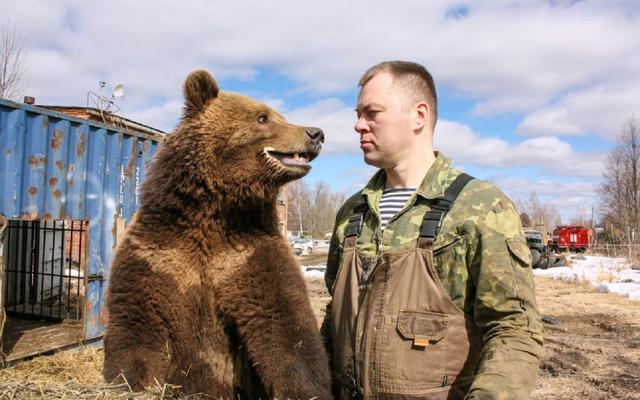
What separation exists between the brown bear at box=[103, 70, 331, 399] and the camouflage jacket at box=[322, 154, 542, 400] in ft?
2.05

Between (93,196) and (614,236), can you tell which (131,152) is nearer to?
(93,196)

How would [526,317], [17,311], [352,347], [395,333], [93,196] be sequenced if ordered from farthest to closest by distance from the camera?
[17,311], [93,196], [352,347], [395,333], [526,317]

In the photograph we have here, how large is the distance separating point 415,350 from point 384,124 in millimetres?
1093

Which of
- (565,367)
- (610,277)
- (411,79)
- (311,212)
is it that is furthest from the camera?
(311,212)

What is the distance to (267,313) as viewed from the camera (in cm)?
260

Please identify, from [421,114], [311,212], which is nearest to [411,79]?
[421,114]

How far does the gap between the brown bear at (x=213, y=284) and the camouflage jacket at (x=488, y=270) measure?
2.05ft

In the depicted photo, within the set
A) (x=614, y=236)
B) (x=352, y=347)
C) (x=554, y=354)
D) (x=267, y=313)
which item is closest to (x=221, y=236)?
(x=267, y=313)

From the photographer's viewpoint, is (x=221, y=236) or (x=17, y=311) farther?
(x=17, y=311)

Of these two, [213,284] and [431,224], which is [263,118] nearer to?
[213,284]

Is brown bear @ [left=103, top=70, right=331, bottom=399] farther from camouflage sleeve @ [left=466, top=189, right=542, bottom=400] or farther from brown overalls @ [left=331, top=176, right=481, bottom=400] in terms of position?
camouflage sleeve @ [left=466, top=189, right=542, bottom=400]

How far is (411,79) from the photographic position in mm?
2648

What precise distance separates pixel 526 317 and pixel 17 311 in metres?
12.2

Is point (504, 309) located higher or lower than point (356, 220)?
lower
